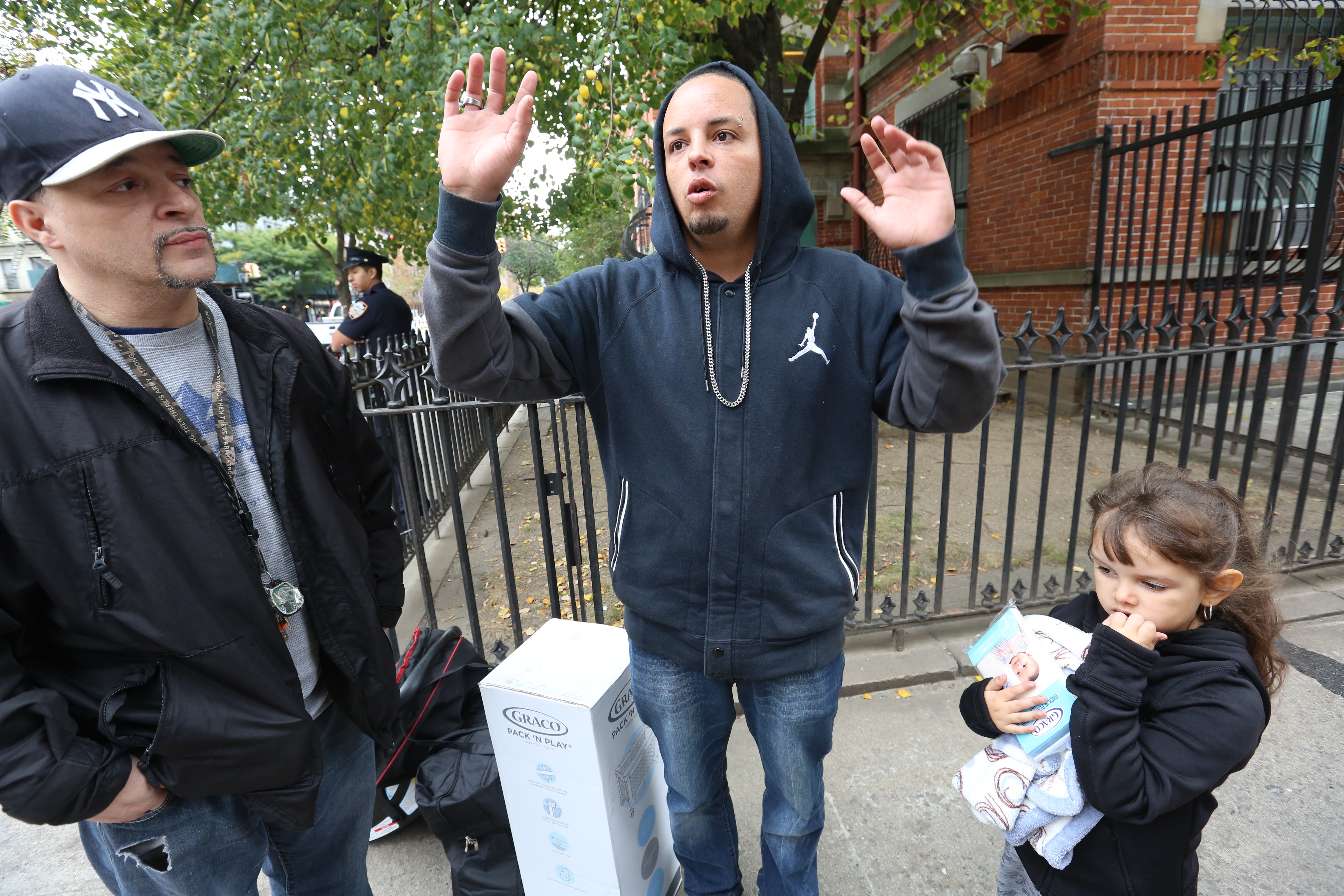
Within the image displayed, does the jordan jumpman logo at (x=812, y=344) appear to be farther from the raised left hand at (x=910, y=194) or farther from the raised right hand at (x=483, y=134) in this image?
the raised right hand at (x=483, y=134)

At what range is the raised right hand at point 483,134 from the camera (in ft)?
4.18

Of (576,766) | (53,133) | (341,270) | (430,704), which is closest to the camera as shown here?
(53,133)

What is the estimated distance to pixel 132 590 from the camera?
1229 mm

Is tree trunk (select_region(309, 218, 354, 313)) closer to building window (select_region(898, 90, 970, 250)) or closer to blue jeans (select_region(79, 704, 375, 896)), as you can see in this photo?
building window (select_region(898, 90, 970, 250))

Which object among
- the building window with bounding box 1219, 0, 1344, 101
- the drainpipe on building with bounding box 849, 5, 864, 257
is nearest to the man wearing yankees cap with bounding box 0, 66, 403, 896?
the building window with bounding box 1219, 0, 1344, 101

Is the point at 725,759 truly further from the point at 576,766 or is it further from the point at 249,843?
the point at 249,843

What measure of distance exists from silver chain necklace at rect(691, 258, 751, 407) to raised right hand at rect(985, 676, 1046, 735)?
809 millimetres

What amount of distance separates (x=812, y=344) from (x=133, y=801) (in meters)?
1.59

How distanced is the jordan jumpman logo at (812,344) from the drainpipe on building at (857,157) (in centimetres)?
1098

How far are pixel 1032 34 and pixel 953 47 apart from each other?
2341 millimetres

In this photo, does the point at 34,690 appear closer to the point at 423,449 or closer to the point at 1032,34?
the point at 423,449

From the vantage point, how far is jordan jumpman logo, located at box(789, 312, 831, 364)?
1516 millimetres

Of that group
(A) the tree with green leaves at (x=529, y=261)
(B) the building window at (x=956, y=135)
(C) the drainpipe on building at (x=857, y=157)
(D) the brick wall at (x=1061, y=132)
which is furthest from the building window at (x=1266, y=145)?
(A) the tree with green leaves at (x=529, y=261)

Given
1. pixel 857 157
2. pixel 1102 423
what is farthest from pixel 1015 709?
pixel 857 157
